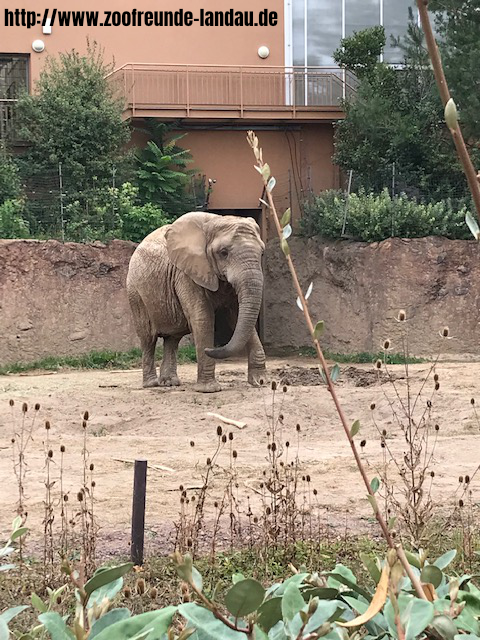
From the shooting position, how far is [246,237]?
1199 cm

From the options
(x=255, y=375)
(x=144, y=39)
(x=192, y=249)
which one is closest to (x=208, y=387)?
(x=255, y=375)

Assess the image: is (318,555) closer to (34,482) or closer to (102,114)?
(34,482)

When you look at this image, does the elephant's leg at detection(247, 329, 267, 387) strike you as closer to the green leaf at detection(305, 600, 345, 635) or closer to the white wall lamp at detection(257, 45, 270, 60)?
Answer: the green leaf at detection(305, 600, 345, 635)

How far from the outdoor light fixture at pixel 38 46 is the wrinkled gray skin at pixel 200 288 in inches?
409

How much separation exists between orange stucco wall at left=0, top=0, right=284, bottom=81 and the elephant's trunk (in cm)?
1240

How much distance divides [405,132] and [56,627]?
19.2 metres

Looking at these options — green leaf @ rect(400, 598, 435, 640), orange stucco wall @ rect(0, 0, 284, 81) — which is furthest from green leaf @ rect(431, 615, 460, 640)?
orange stucco wall @ rect(0, 0, 284, 81)

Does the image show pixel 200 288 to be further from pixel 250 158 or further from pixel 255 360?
pixel 250 158

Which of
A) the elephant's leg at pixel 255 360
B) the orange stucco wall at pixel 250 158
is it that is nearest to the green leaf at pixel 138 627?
the elephant's leg at pixel 255 360

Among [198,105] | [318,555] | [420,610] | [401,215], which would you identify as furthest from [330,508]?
[198,105]

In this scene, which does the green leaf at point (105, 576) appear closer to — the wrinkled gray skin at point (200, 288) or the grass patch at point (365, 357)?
the wrinkled gray skin at point (200, 288)

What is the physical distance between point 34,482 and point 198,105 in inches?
648

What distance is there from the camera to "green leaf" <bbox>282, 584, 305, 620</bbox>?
4.62ft

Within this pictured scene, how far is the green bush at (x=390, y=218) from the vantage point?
60.6ft
